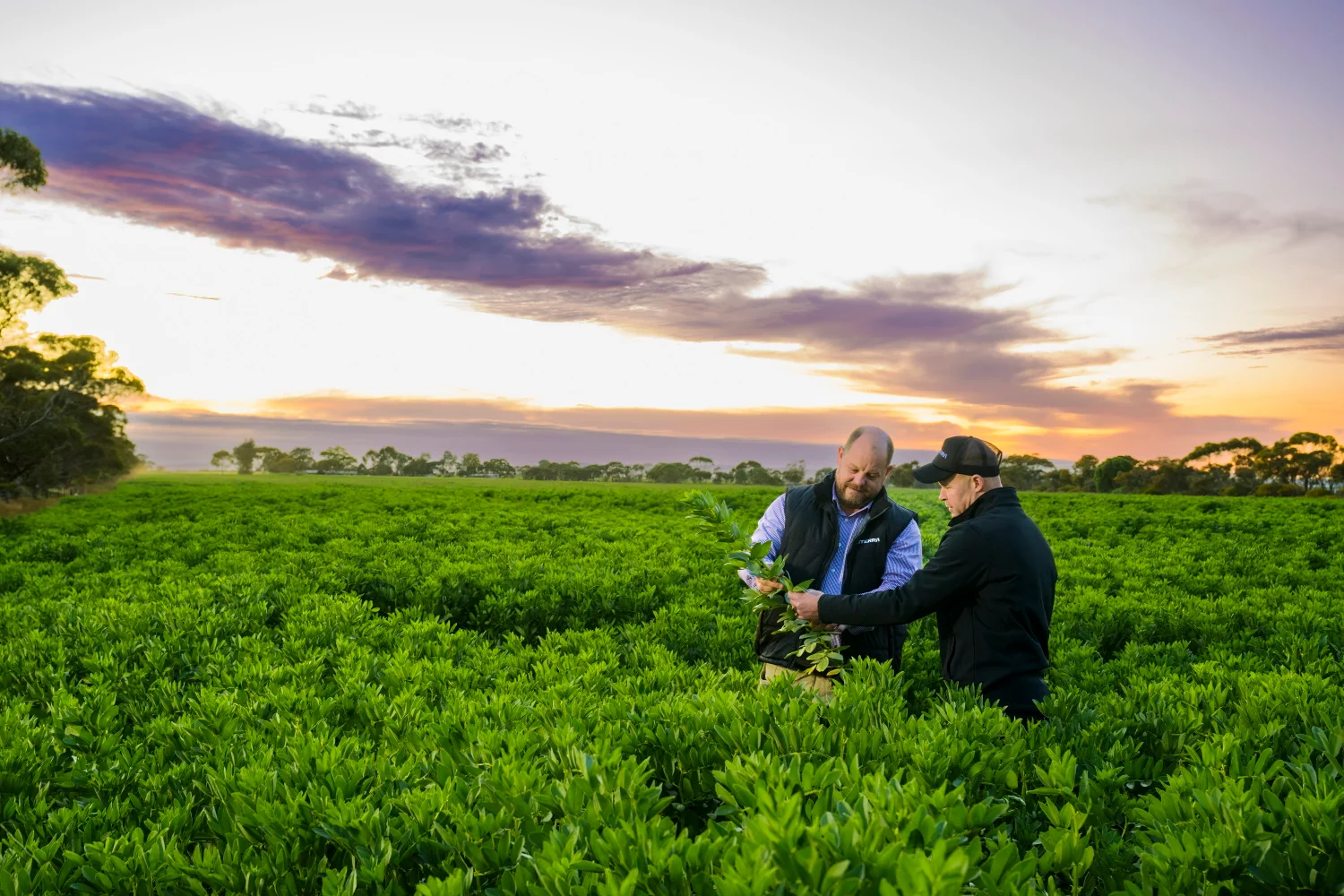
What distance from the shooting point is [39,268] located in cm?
3053

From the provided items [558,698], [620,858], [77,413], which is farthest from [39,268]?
[620,858]

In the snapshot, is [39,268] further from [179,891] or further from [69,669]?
[179,891]

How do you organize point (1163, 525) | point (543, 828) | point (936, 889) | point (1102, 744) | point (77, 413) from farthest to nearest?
point (77, 413)
point (1163, 525)
point (1102, 744)
point (543, 828)
point (936, 889)

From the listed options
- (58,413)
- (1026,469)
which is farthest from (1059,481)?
(58,413)

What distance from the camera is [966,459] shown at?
196 inches

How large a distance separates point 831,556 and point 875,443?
0.99m

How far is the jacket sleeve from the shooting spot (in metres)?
4.63

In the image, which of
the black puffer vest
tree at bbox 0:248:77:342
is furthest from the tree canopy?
the black puffer vest

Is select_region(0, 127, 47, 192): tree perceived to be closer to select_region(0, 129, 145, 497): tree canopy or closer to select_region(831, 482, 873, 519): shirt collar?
select_region(0, 129, 145, 497): tree canopy

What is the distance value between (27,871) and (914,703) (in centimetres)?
628

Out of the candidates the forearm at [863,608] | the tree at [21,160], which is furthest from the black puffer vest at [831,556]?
the tree at [21,160]

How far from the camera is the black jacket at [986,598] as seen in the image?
4609 mm

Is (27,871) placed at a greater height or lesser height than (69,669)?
greater

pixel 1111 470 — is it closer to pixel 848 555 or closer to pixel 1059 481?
pixel 1059 481
